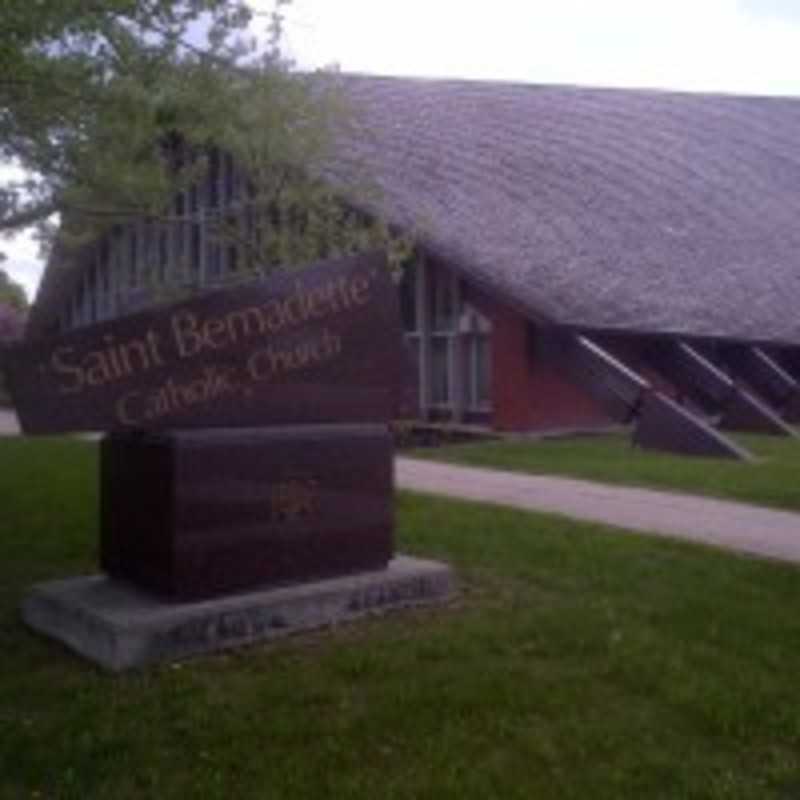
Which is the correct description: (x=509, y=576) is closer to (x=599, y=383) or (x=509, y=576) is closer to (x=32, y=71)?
(x=32, y=71)

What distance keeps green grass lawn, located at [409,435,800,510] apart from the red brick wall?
139cm

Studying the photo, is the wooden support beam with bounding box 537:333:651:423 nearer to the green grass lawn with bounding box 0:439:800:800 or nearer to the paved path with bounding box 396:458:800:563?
the paved path with bounding box 396:458:800:563

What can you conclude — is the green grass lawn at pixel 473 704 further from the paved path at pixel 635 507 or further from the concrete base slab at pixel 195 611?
the paved path at pixel 635 507

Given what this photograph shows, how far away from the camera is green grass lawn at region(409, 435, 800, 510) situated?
14.2 metres

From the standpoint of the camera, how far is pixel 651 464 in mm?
16938

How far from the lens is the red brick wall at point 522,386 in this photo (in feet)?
77.8

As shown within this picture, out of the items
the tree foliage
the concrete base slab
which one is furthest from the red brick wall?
the concrete base slab

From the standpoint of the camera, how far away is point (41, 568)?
981 cm

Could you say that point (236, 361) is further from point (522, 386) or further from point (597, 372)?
point (522, 386)

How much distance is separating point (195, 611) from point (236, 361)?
4.68ft

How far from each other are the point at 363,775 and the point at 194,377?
113 inches

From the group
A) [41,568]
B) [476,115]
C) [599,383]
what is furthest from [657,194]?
[41,568]

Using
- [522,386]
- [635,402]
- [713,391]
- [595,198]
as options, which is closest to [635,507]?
[635,402]

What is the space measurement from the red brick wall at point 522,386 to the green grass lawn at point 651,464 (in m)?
1.39
